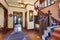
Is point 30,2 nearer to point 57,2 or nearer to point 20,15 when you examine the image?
point 20,15

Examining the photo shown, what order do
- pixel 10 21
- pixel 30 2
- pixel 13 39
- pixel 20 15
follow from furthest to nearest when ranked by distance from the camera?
1. pixel 20 15
2. pixel 10 21
3. pixel 30 2
4. pixel 13 39

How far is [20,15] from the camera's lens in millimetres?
14508

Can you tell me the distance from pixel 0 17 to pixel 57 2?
294 inches

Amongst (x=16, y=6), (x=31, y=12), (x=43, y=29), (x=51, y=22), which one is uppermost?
(x=16, y=6)

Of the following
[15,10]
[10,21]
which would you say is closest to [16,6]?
[15,10]

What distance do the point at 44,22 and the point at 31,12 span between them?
6.00m

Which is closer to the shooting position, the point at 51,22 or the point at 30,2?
the point at 51,22

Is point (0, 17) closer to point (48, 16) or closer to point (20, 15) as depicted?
point (20, 15)

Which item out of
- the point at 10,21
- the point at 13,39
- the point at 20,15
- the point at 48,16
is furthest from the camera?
the point at 20,15

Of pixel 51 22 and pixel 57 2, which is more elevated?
pixel 57 2

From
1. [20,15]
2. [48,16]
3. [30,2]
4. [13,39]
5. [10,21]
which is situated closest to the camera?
[13,39]

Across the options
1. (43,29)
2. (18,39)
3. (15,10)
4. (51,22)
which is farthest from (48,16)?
(15,10)

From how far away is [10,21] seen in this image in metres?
13.3

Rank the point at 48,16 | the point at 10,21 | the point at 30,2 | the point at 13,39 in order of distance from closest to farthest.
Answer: the point at 13,39
the point at 48,16
the point at 30,2
the point at 10,21
